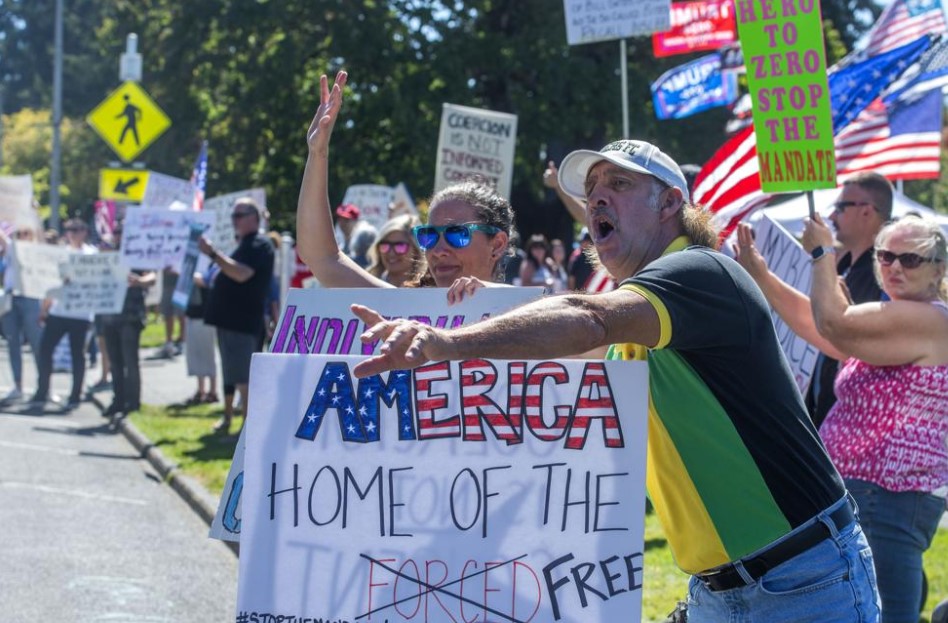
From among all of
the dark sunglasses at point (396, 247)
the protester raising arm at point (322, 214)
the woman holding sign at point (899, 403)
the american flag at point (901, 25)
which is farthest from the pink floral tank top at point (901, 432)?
the american flag at point (901, 25)

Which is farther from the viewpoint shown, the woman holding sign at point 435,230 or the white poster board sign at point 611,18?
the white poster board sign at point 611,18

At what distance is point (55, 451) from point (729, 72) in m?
8.47

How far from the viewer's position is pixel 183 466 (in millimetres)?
10141

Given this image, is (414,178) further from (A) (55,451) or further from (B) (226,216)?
(A) (55,451)

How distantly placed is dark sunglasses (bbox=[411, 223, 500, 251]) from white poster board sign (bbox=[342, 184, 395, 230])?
11049 millimetres

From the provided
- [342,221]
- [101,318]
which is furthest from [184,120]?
[342,221]

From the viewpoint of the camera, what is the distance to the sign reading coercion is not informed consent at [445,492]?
291 centimetres

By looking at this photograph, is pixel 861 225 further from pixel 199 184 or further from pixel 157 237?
pixel 199 184

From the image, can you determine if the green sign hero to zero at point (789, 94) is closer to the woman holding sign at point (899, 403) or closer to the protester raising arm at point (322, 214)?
the woman holding sign at point (899, 403)

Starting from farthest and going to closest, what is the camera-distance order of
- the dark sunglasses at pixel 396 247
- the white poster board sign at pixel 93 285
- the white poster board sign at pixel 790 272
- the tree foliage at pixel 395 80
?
1. the tree foliage at pixel 395 80
2. the white poster board sign at pixel 93 285
3. the dark sunglasses at pixel 396 247
4. the white poster board sign at pixel 790 272

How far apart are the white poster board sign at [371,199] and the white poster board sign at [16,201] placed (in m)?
5.54

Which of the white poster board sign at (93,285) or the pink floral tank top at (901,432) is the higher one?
the white poster board sign at (93,285)

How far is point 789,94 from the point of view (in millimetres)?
5273

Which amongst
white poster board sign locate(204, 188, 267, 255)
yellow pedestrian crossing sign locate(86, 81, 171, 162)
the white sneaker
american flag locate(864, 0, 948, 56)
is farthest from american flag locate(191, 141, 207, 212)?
american flag locate(864, 0, 948, 56)
